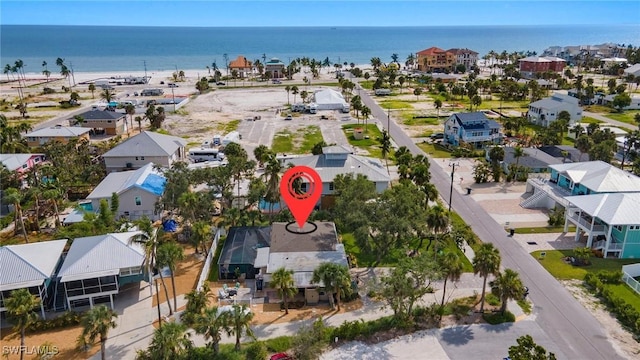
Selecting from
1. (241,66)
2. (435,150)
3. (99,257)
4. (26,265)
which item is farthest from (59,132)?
(241,66)

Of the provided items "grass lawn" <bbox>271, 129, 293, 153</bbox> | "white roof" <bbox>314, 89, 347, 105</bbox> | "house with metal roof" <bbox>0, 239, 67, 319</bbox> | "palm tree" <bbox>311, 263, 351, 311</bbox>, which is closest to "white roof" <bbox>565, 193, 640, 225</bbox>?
"palm tree" <bbox>311, 263, 351, 311</bbox>

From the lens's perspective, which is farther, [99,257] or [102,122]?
[102,122]

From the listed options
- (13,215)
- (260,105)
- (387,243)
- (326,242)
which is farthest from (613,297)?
(260,105)

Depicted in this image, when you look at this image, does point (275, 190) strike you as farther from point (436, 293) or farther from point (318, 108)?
point (318, 108)

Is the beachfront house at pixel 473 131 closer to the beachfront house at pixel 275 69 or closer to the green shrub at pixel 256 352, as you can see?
the green shrub at pixel 256 352

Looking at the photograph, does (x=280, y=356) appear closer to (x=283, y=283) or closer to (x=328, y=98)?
(x=283, y=283)

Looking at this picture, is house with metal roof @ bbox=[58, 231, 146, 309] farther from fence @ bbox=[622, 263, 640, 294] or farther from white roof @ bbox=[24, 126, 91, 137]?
white roof @ bbox=[24, 126, 91, 137]
